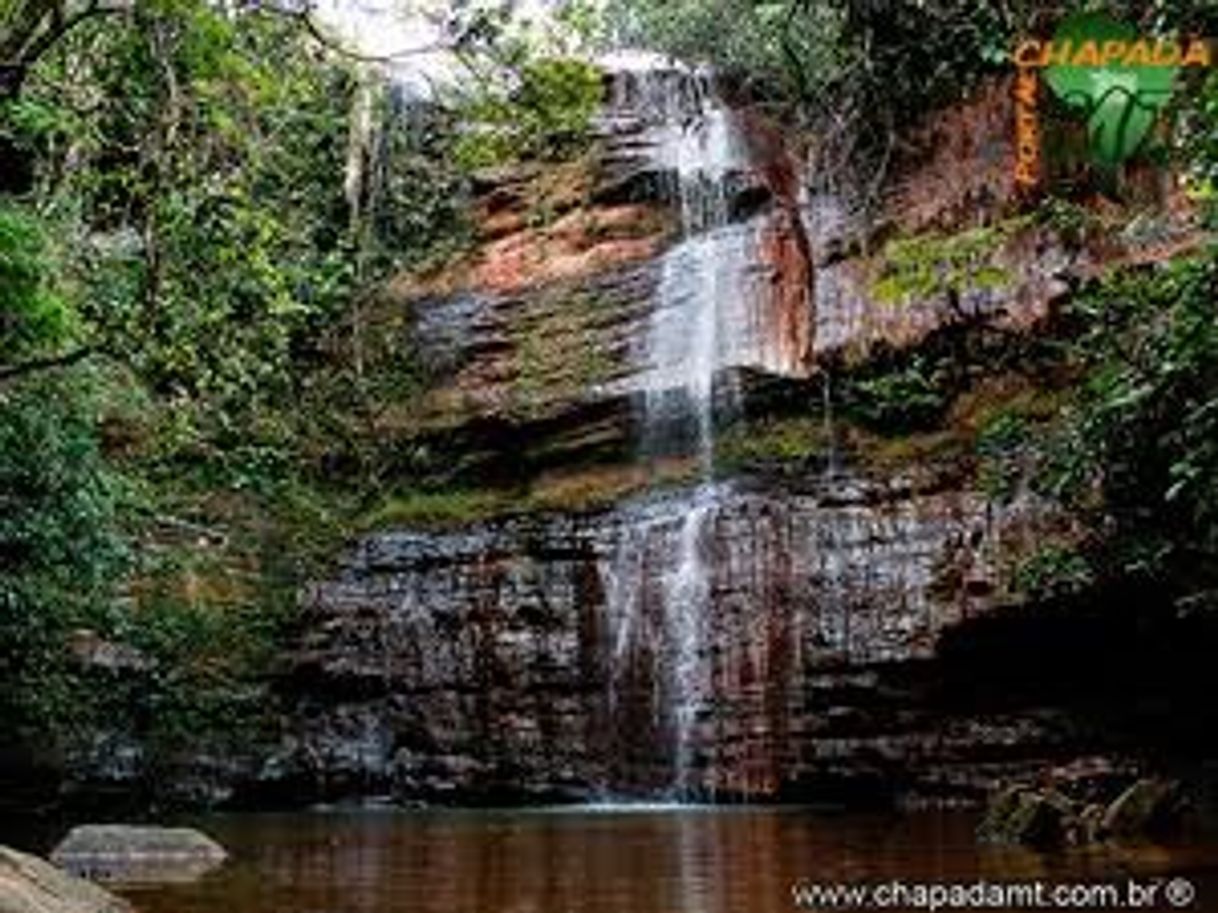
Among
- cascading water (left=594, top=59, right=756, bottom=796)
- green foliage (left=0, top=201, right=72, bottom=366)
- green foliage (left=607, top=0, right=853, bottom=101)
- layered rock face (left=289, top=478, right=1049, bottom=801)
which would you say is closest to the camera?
green foliage (left=0, top=201, right=72, bottom=366)

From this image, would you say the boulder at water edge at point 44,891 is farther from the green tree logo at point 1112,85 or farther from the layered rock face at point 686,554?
the layered rock face at point 686,554

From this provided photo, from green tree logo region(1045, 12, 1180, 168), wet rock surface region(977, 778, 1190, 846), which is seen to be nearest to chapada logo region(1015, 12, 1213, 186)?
green tree logo region(1045, 12, 1180, 168)

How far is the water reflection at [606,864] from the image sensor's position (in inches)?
325

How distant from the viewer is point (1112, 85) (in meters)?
7.29

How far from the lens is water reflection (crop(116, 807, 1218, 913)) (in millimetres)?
8258

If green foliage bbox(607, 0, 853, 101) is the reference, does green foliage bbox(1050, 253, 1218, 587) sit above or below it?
below

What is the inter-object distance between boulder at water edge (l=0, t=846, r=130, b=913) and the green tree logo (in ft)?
18.3

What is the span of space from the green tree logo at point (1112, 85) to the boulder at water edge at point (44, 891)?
5572 millimetres

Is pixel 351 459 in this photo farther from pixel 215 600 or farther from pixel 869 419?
pixel 869 419

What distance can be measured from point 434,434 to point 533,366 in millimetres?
1623

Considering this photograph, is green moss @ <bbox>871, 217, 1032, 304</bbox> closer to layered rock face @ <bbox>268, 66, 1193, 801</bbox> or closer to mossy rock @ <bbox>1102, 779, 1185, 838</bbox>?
layered rock face @ <bbox>268, 66, 1193, 801</bbox>

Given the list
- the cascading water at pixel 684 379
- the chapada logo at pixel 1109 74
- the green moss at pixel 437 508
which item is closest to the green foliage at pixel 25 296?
the chapada logo at pixel 1109 74

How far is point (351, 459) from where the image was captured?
21672 millimetres

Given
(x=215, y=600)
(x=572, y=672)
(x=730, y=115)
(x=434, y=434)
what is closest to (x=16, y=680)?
Result: (x=215, y=600)
